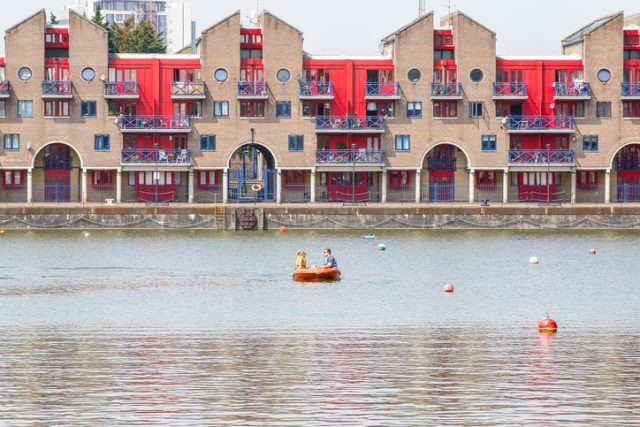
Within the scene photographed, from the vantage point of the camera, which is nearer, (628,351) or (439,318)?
(628,351)

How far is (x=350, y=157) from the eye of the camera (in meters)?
109

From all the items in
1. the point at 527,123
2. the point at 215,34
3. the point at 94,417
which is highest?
the point at 215,34

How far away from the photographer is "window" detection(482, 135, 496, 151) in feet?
359

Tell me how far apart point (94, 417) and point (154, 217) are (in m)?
68.1

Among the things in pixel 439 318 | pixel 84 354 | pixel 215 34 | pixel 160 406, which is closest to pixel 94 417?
pixel 160 406

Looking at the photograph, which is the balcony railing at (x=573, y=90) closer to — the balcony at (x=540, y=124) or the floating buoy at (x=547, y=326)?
the balcony at (x=540, y=124)

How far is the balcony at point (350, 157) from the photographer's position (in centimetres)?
10838

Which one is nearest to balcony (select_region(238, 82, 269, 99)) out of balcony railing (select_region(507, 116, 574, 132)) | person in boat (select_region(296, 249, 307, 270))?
balcony railing (select_region(507, 116, 574, 132))

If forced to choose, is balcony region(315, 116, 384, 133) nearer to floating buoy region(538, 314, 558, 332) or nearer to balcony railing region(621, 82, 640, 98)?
balcony railing region(621, 82, 640, 98)

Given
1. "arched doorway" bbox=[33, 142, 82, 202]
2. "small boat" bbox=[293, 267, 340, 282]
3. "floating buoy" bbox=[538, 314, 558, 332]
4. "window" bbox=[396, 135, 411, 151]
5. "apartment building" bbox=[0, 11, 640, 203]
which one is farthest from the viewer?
"window" bbox=[396, 135, 411, 151]

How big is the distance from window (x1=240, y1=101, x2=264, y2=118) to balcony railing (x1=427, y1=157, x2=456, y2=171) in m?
13.7

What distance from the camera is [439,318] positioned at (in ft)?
163

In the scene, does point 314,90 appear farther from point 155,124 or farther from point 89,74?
point 89,74

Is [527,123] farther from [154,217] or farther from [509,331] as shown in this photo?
[509,331]
